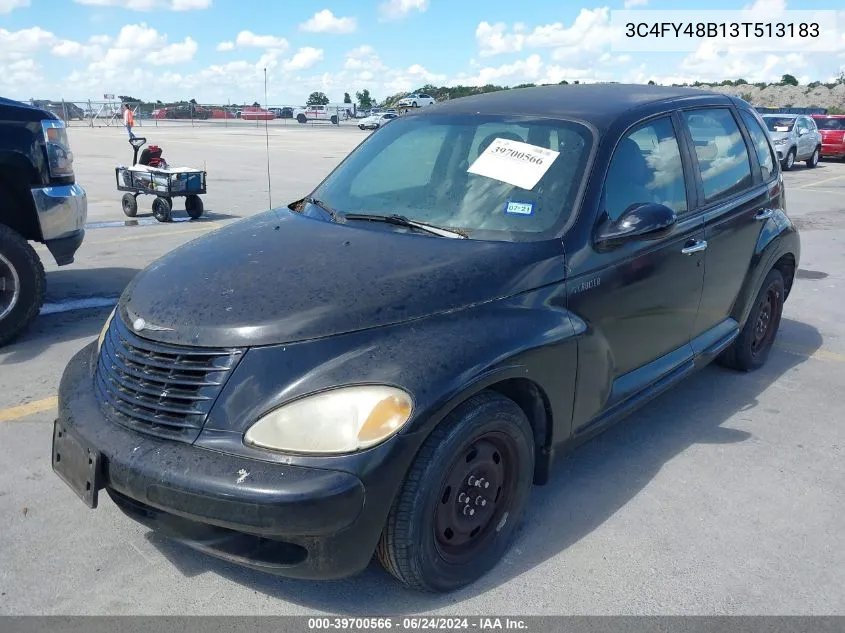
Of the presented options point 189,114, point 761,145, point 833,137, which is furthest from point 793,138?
point 189,114

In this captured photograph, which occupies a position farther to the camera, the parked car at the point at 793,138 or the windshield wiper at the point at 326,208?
the parked car at the point at 793,138

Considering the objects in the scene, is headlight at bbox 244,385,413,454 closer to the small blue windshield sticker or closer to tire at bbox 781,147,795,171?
the small blue windshield sticker

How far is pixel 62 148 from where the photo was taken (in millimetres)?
5738

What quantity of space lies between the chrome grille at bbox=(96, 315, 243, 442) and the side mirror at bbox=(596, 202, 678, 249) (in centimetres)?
165

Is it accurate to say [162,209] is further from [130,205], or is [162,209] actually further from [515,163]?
[515,163]

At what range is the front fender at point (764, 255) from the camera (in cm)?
467

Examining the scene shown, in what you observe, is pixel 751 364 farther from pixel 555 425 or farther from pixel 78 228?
pixel 78 228

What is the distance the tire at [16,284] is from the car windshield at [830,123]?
1019 inches

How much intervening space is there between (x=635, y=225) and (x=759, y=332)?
241 centimetres

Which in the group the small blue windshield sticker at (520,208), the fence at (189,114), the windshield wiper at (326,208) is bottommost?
the fence at (189,114)

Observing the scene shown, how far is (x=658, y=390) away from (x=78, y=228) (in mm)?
4482

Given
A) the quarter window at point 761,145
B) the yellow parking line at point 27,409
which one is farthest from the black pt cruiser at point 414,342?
the yellow parking line at point 27,409

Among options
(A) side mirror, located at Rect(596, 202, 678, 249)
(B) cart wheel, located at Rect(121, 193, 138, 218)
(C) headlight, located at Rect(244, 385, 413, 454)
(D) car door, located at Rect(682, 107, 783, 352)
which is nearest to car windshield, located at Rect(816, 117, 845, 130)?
(B) cart wheel, located at Rect(121, 193, 138, 218)

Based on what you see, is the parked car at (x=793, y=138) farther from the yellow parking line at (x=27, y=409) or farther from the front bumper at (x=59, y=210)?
the yellow parking line at (x=27, y=409)
